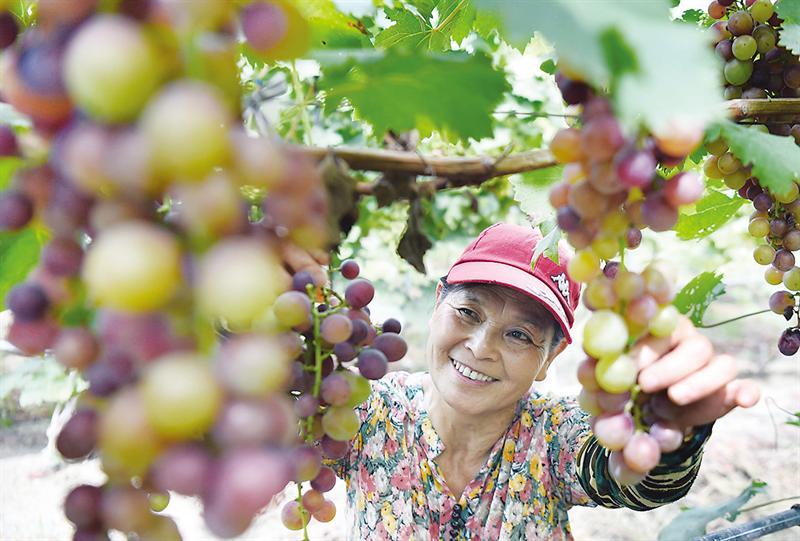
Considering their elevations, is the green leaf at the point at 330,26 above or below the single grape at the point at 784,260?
above

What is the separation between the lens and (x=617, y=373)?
519 millimetres

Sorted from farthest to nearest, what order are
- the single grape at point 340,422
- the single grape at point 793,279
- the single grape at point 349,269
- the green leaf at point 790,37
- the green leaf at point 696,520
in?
1. the green leaf at point 696,520
2. the single grape at point 793,279
3. the green leaf at point 790,37
4. the single grape at point 349,269
5. the single grape at point 340,422

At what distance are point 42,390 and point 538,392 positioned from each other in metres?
2.32

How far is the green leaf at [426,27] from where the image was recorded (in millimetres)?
1142

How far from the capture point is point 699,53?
40 centimetres

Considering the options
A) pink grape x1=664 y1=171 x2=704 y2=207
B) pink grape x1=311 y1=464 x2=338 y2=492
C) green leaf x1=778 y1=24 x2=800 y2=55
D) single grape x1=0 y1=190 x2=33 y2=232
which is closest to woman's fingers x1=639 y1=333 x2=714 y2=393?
pink grape x1=664 y1=171 x2=704 y2=207

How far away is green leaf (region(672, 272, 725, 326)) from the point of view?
86 centimetres

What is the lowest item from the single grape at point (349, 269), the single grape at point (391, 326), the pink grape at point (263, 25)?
the single grape at point (391, 326)

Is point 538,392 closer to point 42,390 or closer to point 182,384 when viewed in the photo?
point 182,384

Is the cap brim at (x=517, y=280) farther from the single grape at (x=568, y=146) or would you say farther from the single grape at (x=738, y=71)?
the single grape at (x=568, y=146)

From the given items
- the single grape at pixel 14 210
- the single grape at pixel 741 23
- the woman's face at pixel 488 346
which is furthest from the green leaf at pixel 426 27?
the single grape at pixel 14 210

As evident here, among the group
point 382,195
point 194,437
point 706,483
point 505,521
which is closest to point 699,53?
point 382,195

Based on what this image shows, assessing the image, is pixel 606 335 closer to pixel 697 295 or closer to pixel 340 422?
pixel 340 422

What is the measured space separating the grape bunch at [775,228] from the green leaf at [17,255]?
0.83 m
